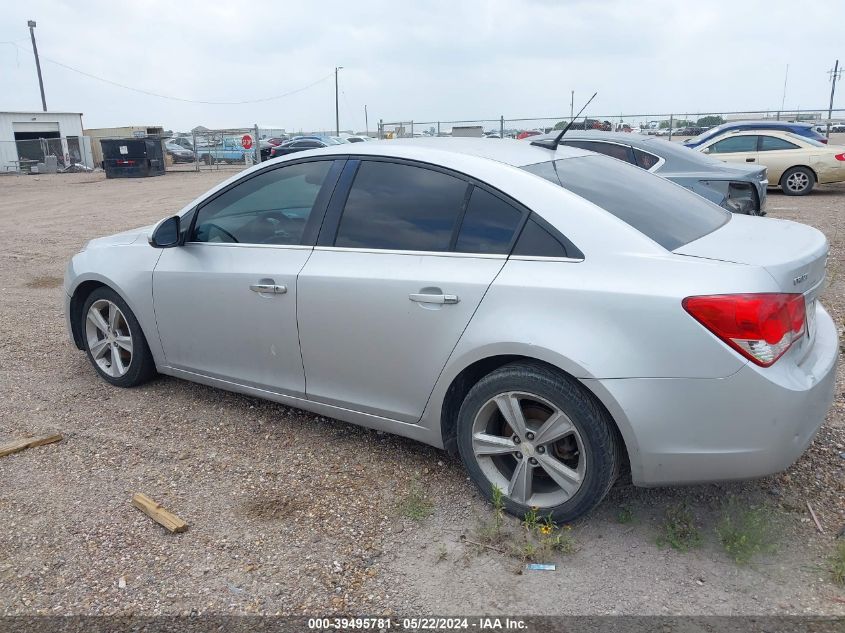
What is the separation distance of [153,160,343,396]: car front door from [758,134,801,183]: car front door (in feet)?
44.7

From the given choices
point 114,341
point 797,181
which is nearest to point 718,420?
point 114,341

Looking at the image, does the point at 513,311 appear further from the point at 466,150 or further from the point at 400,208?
the point at 466,150

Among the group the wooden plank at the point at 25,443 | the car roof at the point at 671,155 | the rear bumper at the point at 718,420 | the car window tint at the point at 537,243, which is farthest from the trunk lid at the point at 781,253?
the car roof at the point at 671,155

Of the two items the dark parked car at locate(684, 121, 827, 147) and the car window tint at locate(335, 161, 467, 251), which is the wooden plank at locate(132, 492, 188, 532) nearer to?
the car window tint at locate(335, 161, 467, 251)

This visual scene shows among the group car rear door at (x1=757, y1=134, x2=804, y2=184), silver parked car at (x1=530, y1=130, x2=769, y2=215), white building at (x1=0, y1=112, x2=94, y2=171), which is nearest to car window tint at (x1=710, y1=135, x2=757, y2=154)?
car rear door at (x1=757, y1=134, x2=804, y2=184)

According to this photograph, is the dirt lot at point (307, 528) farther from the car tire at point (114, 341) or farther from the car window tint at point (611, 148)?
the car window tint at point (611, 148)

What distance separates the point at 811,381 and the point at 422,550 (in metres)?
1.69

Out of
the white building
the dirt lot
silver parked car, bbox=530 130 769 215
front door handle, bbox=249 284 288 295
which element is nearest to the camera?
the dirt lot

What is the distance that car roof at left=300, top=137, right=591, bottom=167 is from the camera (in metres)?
3.54

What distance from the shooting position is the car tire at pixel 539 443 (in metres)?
2.90

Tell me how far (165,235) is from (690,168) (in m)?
6.93

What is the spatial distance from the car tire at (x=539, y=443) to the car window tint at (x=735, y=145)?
13.7 meters

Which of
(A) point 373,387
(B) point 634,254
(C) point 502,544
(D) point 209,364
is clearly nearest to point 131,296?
(D) point 209,364

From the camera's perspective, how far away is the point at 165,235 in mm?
4238
